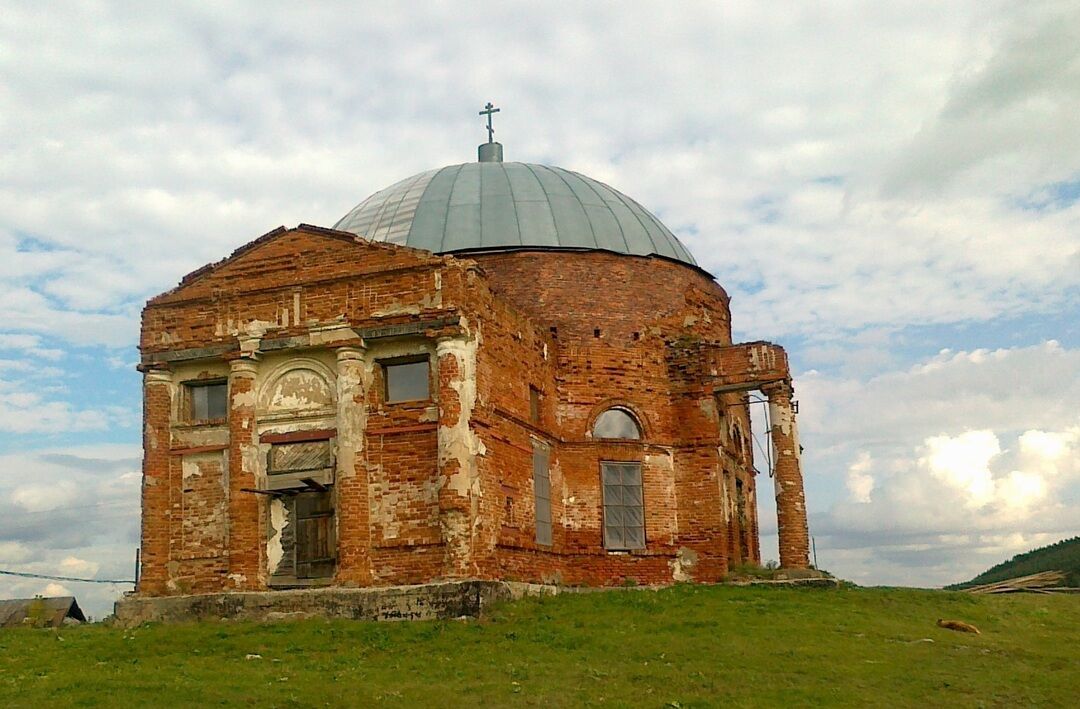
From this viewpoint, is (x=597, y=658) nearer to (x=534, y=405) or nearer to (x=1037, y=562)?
(x=534, y=405)

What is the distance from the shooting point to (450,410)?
1811cm

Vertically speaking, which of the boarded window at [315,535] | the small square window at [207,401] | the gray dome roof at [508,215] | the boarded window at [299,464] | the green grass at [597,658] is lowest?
the green grass at [597,658]

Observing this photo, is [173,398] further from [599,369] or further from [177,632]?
Result: [599,369]

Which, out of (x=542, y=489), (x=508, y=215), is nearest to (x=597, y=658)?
(x=542, y=489)

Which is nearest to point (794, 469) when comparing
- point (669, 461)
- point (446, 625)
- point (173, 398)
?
point (669, 461)

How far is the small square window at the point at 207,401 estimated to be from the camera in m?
20.1

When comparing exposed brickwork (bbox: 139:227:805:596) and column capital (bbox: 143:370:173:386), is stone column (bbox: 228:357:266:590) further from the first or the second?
column capital (bbox: 143:370:173:386)

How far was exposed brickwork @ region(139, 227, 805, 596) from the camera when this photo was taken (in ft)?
60.2

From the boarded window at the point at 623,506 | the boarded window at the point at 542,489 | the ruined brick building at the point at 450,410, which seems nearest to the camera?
the ruined brick building at the point at 450,410

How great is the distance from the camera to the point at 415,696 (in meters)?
12.5

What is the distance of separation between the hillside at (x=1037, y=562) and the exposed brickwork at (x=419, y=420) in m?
15.3

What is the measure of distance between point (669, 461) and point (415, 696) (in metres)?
11.4

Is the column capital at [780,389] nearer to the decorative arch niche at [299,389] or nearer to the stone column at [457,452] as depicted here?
the stone column at [457,452]

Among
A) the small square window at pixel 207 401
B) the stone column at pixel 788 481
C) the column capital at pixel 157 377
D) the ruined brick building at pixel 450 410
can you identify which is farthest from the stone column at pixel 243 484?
the stone column at pixel 788 481
